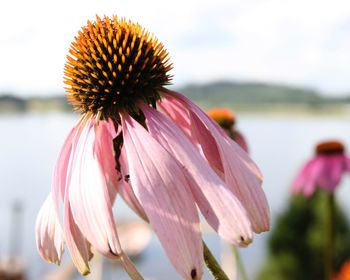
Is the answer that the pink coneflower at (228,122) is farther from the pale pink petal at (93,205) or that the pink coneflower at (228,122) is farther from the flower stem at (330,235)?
the pale pink petal at (93,205)

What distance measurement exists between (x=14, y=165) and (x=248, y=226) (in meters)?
22.2

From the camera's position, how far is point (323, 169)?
1.14 m

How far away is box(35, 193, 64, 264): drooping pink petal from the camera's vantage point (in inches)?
14.3

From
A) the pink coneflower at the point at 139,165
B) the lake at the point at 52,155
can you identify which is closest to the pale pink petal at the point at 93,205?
the pink coneflower at the point at 139,165

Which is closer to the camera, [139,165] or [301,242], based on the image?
[139,165]

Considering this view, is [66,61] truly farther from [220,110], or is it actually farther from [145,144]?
[220,110]

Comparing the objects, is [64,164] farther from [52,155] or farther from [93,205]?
[52,155]

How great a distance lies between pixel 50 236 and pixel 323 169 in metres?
0.85

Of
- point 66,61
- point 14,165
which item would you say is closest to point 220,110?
point 66,61

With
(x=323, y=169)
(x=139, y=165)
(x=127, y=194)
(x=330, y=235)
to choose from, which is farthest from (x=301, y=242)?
(x=139, y=165)

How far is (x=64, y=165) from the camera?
0.39 meters

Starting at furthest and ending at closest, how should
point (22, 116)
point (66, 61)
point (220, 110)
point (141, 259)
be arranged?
point (22, 116), point (141, 259), point (220, 110), point (66, 61)

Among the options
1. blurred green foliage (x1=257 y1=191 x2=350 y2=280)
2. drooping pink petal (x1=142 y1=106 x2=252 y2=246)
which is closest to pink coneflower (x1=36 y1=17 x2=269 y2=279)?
drooping pink petal (x1=142 y1=106 x2=252 y2=246)

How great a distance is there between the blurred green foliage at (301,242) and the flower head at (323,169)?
1.55 meters
